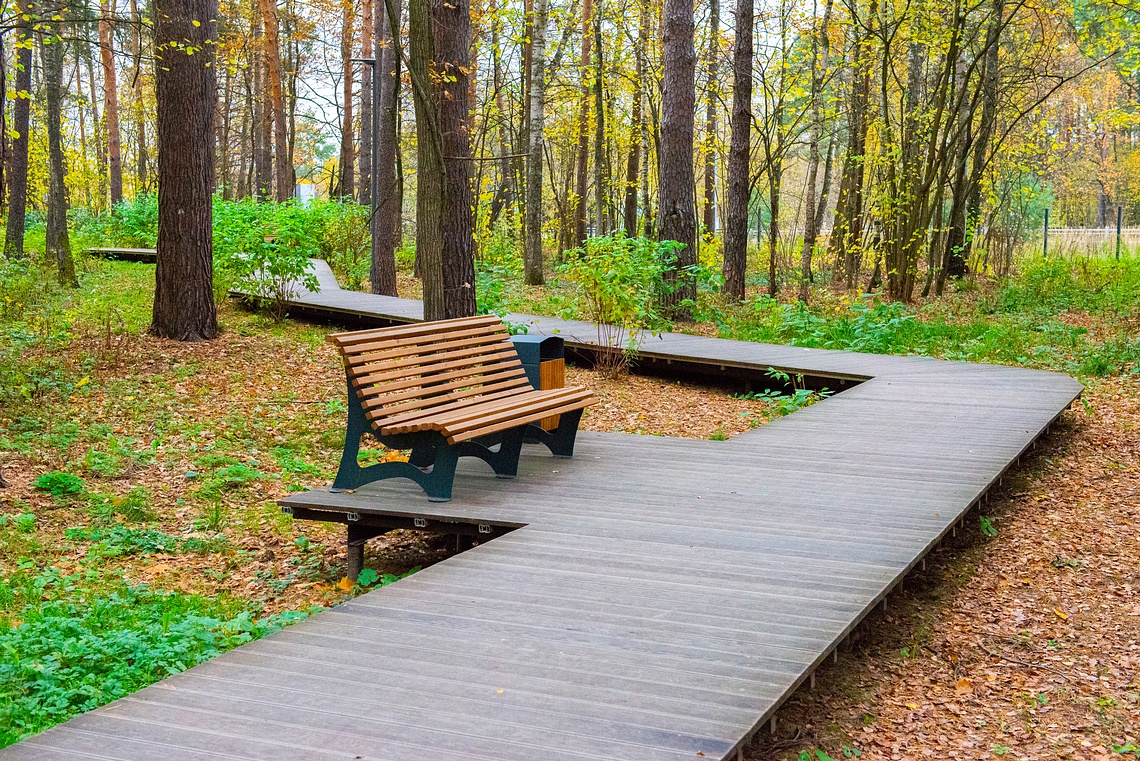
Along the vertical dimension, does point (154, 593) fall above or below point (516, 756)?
below

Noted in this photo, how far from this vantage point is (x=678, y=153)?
13727 millimetres

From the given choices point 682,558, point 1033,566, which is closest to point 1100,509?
point 1033,566

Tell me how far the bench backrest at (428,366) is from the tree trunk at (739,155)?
9.57 m

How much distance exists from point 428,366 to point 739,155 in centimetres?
1060

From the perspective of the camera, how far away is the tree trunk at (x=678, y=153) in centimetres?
1342

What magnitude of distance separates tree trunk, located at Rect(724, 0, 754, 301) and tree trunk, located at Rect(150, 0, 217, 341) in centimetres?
784

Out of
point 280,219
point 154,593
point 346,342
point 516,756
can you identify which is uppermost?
point 280,219

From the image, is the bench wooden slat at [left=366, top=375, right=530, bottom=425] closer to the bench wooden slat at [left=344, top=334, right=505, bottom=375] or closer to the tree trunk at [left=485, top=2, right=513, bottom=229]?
the bench wooden slat at [left=344, top=334, right=505, bottom=375]

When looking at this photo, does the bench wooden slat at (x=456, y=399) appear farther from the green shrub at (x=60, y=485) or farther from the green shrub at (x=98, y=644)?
the green shrub at (x=60, y=485)

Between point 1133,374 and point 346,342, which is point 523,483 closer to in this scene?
point 346,342

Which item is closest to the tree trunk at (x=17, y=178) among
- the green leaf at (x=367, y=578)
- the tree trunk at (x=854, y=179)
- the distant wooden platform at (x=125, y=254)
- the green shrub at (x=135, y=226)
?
the distant wooden platform at (x=125, y=254)

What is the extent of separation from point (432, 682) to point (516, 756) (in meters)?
0.58

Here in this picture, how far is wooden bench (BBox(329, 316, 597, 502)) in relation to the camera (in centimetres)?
536

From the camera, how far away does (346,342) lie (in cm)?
531
